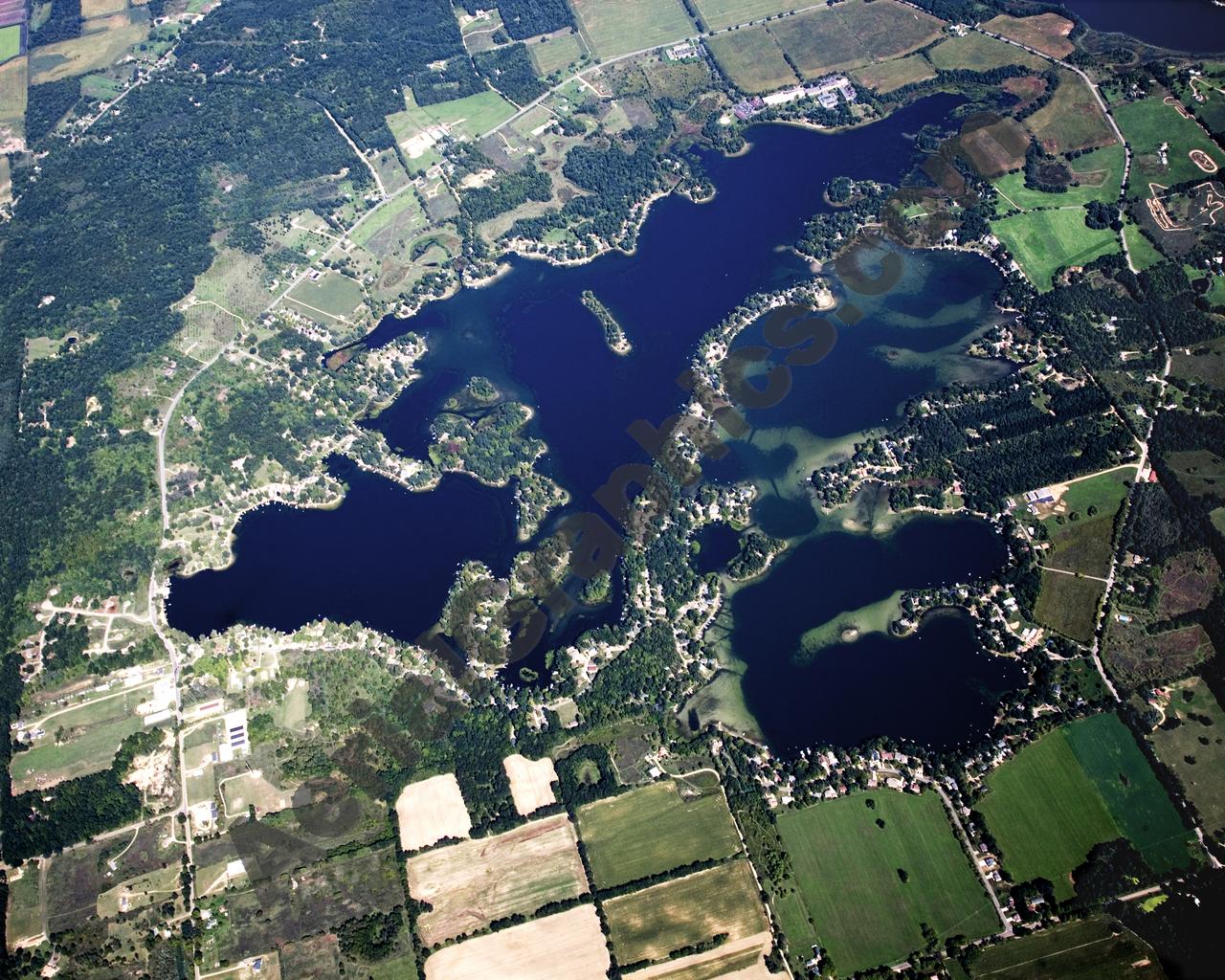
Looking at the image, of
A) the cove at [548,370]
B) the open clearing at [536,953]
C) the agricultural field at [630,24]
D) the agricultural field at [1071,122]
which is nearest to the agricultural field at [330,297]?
the cove at [548,370]

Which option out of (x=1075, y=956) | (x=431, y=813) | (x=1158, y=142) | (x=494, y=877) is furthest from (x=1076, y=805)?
(x=1158, y=142)

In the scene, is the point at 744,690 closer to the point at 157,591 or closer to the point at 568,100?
the point at 157,591

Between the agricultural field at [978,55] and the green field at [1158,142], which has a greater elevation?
the agricultural field at [978,55]

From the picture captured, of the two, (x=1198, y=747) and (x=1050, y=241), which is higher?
(x=1050, y=241)

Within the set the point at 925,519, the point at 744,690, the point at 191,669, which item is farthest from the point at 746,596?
the point at 191,669

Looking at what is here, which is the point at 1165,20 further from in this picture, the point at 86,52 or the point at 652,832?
the point at 86,52

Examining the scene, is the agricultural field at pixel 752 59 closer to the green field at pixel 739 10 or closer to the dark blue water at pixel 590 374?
the green field at pixel 739 10

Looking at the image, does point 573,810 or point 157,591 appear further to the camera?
point 157,591
